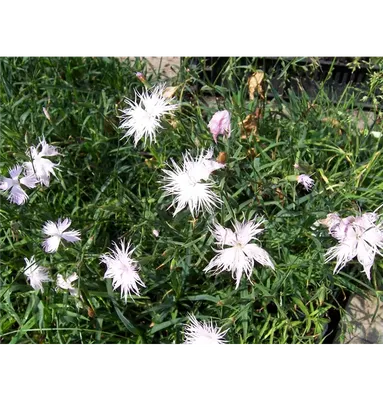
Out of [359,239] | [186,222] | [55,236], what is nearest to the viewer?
[359,239]

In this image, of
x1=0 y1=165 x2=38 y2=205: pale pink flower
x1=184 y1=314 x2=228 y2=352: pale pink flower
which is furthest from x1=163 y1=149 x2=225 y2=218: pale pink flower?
x1=0 y1=165 x2=38 y2=205: pale pink flower

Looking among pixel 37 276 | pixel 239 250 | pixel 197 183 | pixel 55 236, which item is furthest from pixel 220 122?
pixel 37 276

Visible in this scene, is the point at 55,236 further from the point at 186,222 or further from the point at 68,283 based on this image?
the point at 186,222

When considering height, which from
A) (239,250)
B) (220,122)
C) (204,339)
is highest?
(220,122)

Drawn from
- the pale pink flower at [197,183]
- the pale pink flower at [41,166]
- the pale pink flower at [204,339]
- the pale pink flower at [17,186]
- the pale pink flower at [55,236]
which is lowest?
the pale pink flower at [204,339]

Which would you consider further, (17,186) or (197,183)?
(17,186)

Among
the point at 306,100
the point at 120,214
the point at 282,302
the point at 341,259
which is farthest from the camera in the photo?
the point at 306,100

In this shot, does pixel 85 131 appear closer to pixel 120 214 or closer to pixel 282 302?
pixel 120 214

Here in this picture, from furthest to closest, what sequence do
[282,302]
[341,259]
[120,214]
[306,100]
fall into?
[306,100] < [120,214] < [282,302] < [341,259]

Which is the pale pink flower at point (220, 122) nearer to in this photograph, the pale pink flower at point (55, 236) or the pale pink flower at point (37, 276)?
the pale pink flower at point (55, 236)

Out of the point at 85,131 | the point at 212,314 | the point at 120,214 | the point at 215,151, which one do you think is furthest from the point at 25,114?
the point at 212,314

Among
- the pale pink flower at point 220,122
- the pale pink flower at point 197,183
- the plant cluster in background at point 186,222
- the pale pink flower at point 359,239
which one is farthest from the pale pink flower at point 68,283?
the pale pink flower at point 359,239
